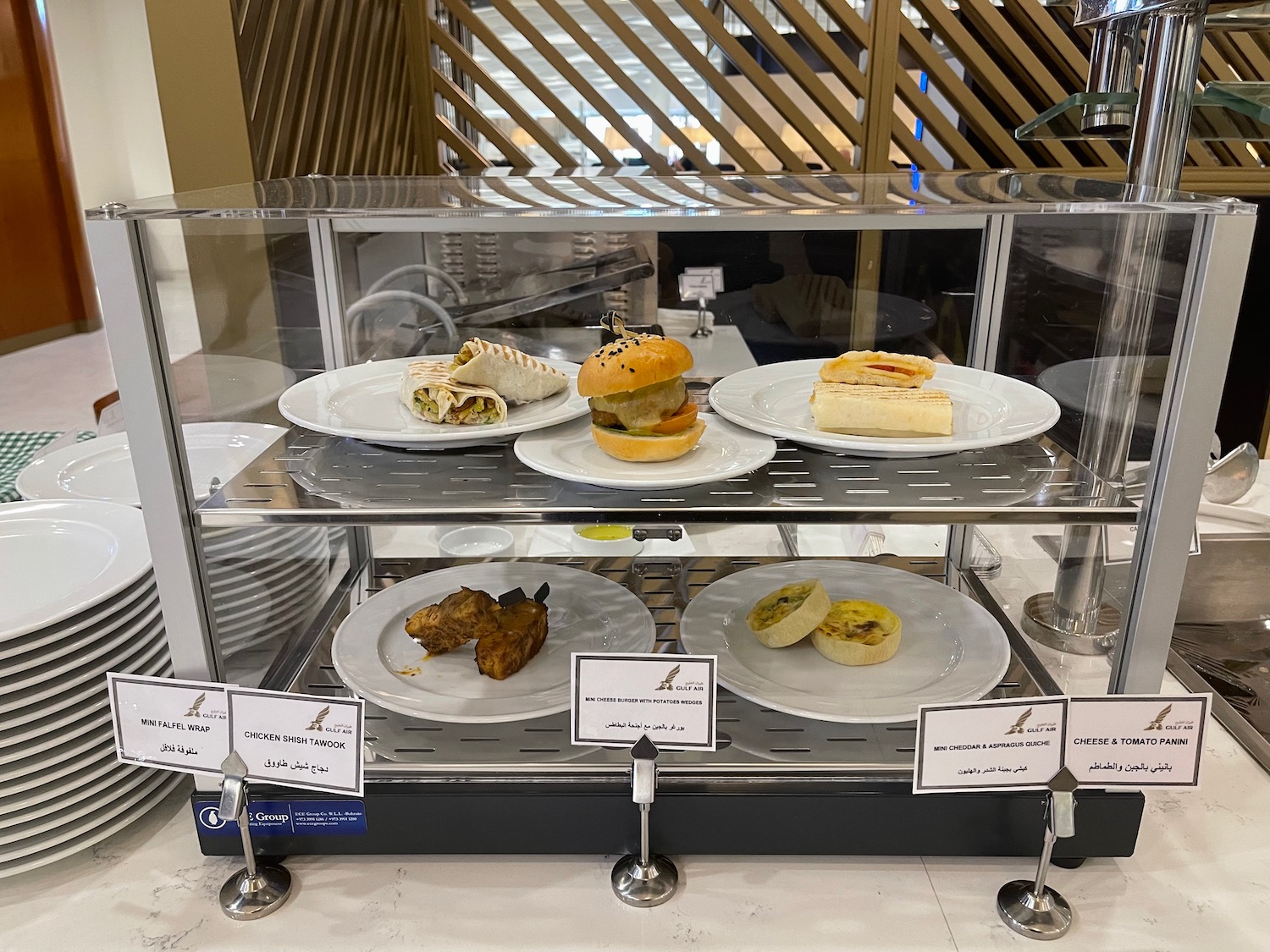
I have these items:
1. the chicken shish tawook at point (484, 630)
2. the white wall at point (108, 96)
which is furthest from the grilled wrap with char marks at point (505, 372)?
the white wall at point (108, 96)

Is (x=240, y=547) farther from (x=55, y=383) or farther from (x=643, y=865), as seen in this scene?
(x=55, y=383)

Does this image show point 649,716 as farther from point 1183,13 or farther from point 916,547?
point 1183,13

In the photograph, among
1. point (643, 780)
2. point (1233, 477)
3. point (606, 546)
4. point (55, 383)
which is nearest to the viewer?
point (643, 780)

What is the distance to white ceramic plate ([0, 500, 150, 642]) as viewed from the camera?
0.77 metres

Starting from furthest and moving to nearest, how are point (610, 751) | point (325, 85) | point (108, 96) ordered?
point (108, 96), point (325, 85), point (610, 751)

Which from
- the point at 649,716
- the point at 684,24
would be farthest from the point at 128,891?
the point at 684,24

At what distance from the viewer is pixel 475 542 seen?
128cm

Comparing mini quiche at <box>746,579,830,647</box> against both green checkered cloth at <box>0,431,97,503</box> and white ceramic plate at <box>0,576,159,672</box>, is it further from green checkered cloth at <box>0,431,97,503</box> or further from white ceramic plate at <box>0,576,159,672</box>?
green checkered cloth at <box>0,431,97,503</box>

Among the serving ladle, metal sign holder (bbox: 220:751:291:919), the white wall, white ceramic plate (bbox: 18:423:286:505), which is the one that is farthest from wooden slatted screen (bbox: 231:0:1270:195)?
the white wall

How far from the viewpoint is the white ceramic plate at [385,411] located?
781mm

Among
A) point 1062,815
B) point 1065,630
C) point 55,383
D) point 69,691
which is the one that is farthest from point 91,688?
point 55,383

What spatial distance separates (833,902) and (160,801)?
65 centimetres

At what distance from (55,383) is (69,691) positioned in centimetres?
402

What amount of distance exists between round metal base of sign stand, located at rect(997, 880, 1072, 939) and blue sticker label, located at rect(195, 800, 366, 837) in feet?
1.83
